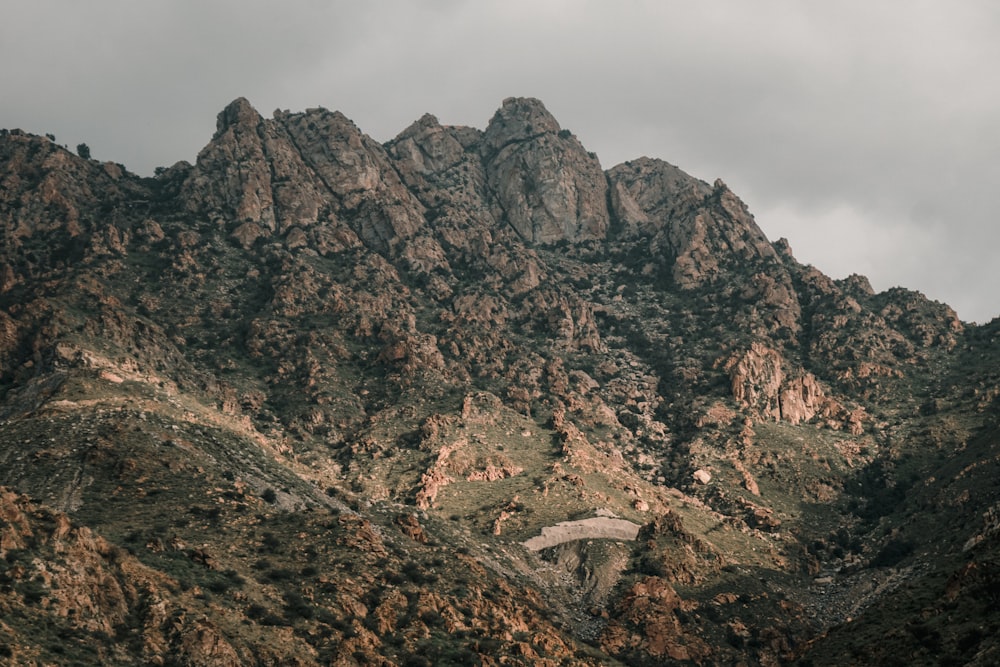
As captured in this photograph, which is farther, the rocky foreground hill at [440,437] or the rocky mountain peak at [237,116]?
the rocky mountain peak at [237,116]

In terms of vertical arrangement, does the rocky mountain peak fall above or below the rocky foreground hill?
above

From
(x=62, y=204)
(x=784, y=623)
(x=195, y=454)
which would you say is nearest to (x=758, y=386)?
(x=784, y=623)

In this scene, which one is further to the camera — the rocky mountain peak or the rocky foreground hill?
the rocky mountain peak

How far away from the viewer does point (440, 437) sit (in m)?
108

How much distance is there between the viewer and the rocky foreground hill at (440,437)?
2162 inches

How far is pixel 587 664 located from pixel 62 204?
129 metres

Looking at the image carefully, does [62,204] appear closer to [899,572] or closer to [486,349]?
[486,349]

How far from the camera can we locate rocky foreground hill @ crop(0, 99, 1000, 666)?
54906 millimetres

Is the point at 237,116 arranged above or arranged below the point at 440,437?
above

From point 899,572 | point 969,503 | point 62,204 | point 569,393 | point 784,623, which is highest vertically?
point 62,204

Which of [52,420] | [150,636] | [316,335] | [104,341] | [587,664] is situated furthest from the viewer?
[316,335]

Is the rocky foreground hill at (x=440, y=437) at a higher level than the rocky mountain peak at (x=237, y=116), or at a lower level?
lower

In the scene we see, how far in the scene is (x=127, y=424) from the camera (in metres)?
76.1

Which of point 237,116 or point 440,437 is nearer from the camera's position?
point 440,437
